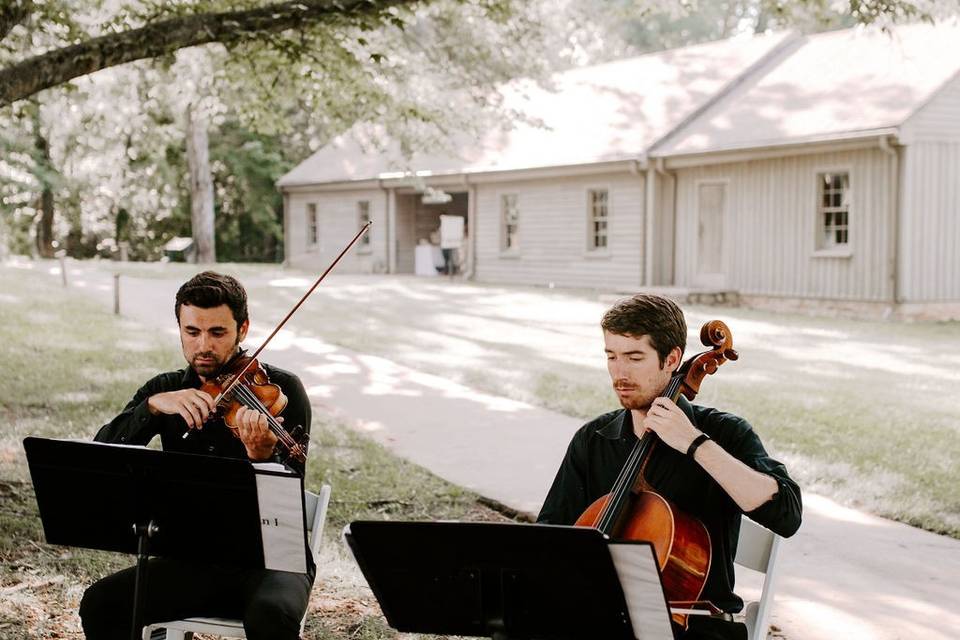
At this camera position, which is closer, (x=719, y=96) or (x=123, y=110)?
(x=123, y=110)

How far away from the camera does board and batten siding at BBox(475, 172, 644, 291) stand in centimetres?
2434

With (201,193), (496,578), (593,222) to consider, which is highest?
(201,193)

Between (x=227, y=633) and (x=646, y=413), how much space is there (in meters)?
1.51

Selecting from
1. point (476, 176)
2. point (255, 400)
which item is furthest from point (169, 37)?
point (476, 176)

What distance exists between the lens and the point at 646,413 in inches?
132

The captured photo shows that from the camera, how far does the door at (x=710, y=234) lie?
2269cm

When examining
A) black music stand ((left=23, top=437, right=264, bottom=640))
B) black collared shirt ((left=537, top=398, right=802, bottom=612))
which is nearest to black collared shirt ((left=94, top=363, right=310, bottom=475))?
black music stand ((left=23, top=437, right=264, bottom=640))

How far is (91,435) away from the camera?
838 centimetres

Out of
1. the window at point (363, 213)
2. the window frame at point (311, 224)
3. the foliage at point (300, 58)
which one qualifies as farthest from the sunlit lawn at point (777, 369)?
the window frame at point (311, 224)

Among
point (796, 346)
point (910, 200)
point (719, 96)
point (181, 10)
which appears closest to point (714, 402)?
point (796, 346)

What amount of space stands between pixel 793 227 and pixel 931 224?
2.47 metres

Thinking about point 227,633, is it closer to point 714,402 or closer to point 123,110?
point 714,402

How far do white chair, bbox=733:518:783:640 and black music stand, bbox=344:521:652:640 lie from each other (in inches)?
33.3

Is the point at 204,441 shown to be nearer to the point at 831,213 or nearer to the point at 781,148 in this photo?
the point at 781,148
